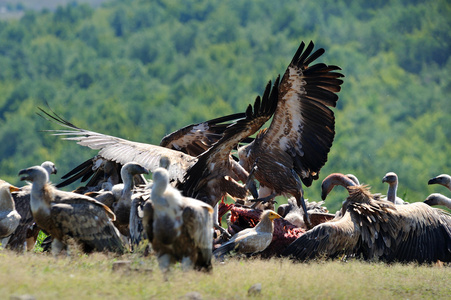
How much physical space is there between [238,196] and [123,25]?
2490 inches

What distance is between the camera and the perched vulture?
32.3 feet

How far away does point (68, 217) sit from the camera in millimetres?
7305

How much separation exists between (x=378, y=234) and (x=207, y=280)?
3.43 meters

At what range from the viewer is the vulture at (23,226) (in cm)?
927

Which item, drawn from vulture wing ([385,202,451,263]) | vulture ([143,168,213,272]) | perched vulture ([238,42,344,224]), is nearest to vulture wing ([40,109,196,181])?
perched vulture ([238,42,344,224])

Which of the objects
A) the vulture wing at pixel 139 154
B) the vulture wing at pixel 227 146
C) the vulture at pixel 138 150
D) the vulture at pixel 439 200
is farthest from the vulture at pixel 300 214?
the vulture at pixel 439 200

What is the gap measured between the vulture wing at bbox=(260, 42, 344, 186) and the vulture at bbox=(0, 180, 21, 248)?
11.4ft

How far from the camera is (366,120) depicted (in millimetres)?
51312

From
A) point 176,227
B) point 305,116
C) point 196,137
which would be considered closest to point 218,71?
point 196,137

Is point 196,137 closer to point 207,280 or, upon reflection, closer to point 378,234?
point 378,234

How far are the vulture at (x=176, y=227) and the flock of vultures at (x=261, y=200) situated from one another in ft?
2.80

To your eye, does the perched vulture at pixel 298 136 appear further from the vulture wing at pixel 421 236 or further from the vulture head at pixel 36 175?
the vulture head at pixel 36 175

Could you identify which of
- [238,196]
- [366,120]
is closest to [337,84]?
[238,196]

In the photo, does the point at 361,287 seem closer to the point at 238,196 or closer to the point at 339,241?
the point at 339,241
